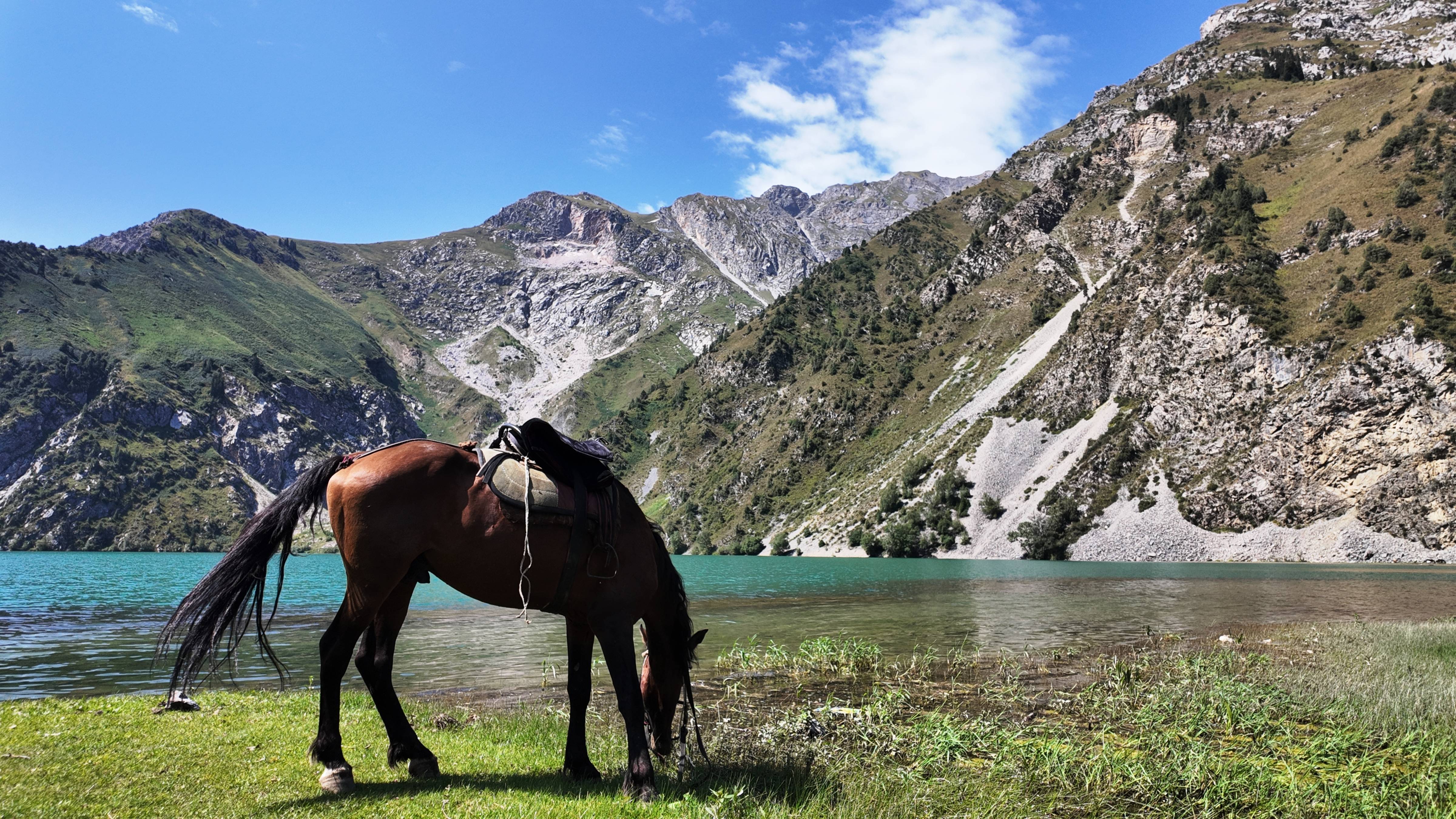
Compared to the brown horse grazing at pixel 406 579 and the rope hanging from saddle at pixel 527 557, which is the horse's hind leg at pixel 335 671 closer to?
the brown horse grazing at pixel 406 579

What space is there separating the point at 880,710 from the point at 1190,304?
116408 millimetres

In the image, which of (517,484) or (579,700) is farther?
(579,700)

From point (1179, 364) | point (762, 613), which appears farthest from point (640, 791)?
point (1179, 364)

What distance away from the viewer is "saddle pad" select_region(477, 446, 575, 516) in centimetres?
701

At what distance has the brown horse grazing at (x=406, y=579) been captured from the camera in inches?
266

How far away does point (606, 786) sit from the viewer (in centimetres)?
694

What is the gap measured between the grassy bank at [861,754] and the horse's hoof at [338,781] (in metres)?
0.12

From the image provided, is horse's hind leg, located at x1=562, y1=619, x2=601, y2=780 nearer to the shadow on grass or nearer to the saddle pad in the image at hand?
the shadow on grass

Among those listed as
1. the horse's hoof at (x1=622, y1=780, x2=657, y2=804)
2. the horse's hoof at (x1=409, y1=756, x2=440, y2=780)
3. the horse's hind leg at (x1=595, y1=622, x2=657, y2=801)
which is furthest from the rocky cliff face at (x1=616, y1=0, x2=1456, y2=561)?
the horse's hoof at (x1=409, y1=756, x2=440, y2=780)

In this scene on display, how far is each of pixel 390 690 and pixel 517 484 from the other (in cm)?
274

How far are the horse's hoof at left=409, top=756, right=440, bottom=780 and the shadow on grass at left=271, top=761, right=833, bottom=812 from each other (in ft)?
0.24

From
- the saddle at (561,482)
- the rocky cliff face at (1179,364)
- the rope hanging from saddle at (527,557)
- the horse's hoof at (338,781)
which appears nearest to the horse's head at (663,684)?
the saddle at (561,482)

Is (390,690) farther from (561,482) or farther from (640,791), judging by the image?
(640,791)

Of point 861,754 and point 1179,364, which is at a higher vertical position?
point 1179,364
